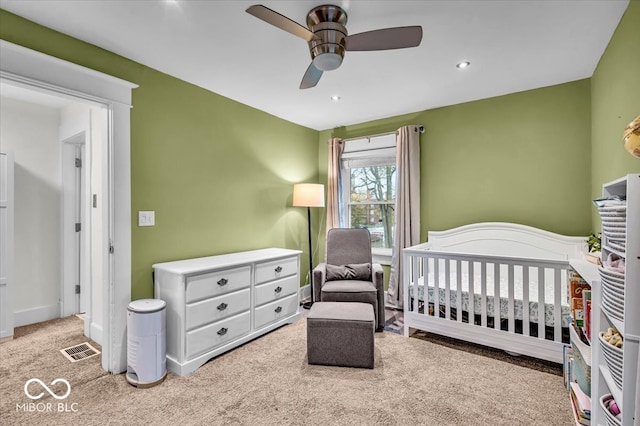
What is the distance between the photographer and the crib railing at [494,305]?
7.57 ft

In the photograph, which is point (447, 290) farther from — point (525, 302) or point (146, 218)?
point (146, 218)

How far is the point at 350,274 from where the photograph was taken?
3295mm

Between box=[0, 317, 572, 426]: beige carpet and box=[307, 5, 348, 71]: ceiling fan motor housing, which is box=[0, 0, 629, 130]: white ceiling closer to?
box=[307, 5, 348, 71]: ceiling fan motor housing

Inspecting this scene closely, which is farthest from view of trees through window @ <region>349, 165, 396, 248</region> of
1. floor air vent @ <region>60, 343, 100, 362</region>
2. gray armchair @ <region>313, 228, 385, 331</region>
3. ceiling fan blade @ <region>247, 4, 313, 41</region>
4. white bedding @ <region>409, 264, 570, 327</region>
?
floor air vent @ <region>60, 343, 100, 362</region>

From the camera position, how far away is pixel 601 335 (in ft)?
4.33

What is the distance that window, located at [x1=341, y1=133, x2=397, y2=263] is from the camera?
409 centimetres

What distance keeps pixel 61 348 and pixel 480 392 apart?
3.45 metres

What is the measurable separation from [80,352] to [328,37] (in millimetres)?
3211

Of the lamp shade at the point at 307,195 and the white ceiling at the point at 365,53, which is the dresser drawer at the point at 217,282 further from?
the white ceiling at the point at 365,53

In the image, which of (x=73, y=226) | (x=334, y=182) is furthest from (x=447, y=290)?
(x=73, y=226)

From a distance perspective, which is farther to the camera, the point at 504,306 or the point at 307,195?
the point at 307,195

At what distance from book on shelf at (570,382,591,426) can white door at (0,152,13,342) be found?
4.47 metres

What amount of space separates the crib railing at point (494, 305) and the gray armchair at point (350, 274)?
30 centimetres
